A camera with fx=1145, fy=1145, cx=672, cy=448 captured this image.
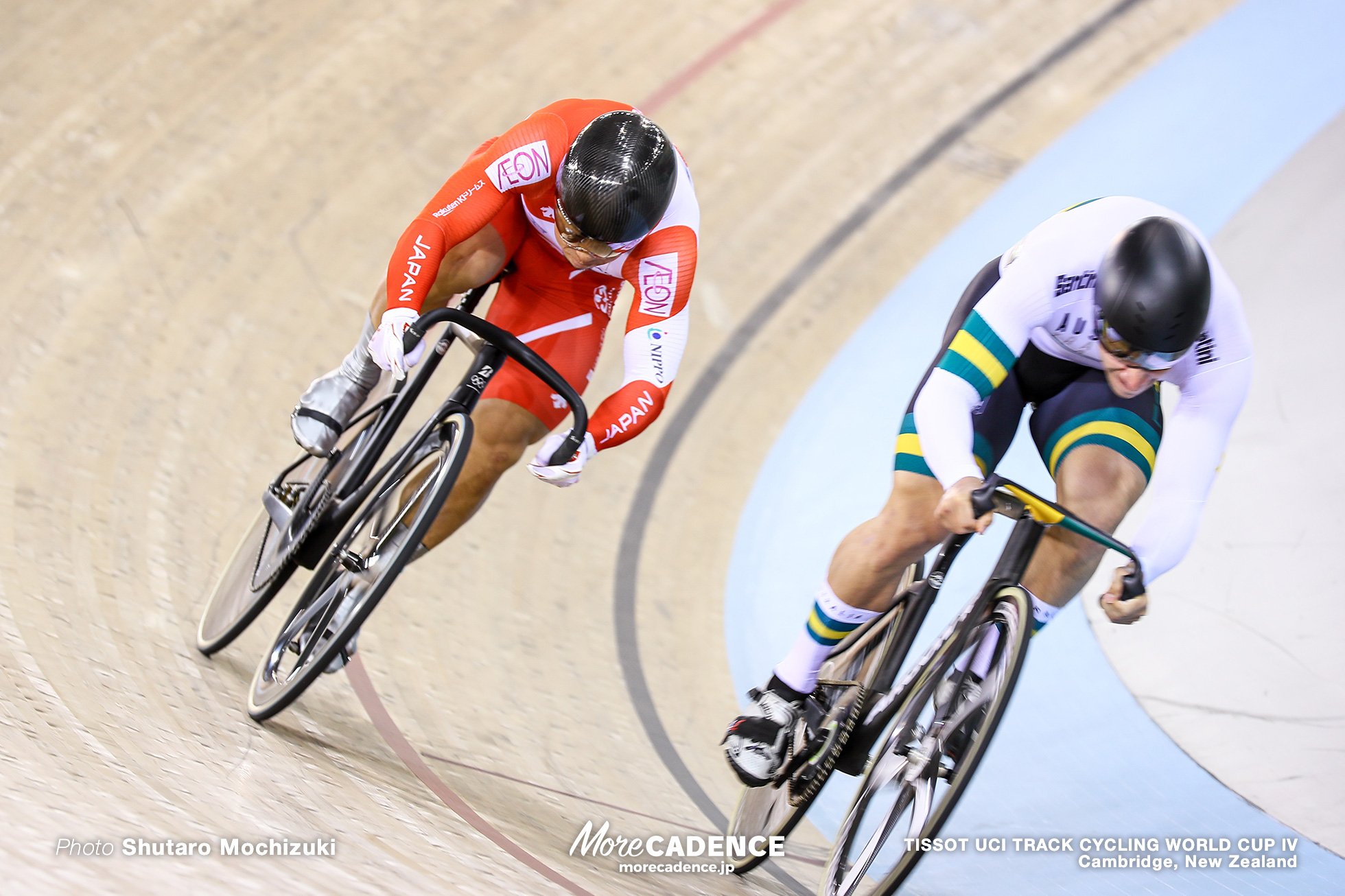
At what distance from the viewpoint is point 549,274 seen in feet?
9.04

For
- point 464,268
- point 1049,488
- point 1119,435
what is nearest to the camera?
point 1119,435

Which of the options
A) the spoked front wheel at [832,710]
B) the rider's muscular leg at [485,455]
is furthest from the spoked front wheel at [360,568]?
the spoked front wheel at [832,710]

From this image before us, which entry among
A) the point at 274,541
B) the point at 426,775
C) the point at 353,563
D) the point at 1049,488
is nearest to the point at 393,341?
the point at 353,563

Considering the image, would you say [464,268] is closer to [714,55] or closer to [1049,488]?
[1049,488]

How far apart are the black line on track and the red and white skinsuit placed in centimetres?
105

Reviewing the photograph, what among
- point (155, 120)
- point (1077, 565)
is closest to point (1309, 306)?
point (1077, 565)

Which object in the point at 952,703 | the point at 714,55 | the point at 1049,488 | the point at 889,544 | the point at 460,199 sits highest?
the point at 714,55

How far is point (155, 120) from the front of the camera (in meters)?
Result: 4.72

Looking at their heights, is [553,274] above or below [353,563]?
above

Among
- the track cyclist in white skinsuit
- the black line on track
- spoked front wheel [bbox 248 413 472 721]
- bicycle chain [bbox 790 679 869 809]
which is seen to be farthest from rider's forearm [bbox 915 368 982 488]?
the black line on track

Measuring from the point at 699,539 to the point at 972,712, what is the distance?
201 centimetres

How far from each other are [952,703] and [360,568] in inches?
49.5

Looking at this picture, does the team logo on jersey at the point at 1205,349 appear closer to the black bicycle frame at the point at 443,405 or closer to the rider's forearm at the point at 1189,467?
the rider's forearm at the point at 1189,467

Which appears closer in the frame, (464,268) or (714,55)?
(464,268)
